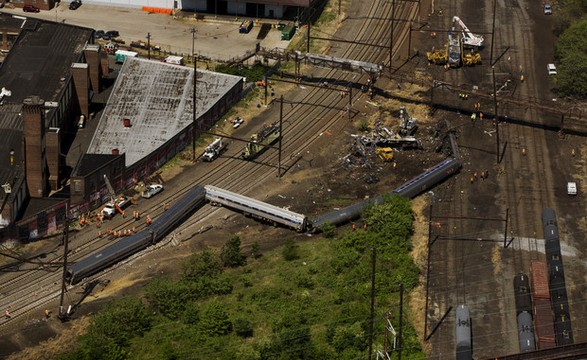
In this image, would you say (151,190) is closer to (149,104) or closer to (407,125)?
(149,104)

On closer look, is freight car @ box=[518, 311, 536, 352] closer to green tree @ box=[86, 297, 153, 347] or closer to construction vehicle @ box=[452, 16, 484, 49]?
green tree @ box=[86, 297, 153, 347]

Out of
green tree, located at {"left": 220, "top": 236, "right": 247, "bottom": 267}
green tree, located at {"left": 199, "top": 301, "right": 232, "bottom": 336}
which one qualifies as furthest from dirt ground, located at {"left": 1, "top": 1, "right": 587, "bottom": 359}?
green tree, located at {"left": 199, "top": 301, "right": 232, "bottom": 336}

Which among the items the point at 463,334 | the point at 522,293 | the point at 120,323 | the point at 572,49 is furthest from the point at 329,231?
the point at 572,49

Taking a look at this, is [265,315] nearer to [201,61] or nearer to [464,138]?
[464,138]

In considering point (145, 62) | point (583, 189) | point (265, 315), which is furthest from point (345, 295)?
point (145, 62)

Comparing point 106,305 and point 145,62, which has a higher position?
point 145,62

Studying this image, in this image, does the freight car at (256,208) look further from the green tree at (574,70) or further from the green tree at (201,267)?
the green tree at (574,70)

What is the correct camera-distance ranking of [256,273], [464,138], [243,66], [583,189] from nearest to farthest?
[256,273] < [583,189] < [464,138] < [243,66]
